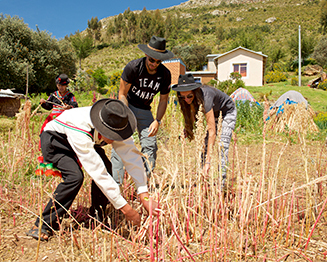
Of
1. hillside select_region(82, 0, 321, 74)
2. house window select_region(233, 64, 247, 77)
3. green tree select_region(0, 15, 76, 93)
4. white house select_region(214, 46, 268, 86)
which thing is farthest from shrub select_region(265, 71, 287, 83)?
green tree select_region(0, 15, 76, 93)

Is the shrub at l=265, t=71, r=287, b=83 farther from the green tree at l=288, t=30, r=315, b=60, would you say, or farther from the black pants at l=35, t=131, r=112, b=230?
the black pants at l=35, t=131, r=112, b=230

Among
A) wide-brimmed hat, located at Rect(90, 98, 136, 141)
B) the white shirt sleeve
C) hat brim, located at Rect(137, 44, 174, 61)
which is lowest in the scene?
the white shirt sleeve

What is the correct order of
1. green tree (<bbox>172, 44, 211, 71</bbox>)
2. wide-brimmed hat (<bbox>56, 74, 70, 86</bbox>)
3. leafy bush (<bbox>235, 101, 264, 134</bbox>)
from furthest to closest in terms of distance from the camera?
green tree (<bbox>172, 44, 211, 71</bbox>)
leafy bush (<bbox>235, 101, 264, 134</bbox>)
wide-brimmed hat (<bbox>56, 74, 70, 86</bbox>)

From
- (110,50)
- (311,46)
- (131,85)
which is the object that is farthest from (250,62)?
(110,50)

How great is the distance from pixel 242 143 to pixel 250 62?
798 inches

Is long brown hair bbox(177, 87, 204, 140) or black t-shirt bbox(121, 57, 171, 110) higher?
black t-shirt bbox(121, 57, 171, 110)

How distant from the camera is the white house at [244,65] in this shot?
2254 centimetres

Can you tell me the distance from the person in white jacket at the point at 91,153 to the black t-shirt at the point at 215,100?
87cm

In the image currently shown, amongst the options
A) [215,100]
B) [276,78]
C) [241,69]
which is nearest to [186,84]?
[215,100]

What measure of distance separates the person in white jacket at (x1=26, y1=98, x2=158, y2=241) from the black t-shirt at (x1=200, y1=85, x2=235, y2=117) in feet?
2.85

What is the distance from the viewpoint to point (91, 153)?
152 centimetres

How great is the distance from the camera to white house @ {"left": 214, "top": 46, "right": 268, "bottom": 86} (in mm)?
Answer: 22538

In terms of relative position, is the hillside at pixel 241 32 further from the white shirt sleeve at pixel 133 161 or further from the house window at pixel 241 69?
the white shirt sleeve at pixel 133 161

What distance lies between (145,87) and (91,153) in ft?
3.87
